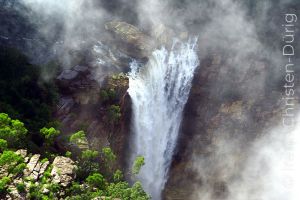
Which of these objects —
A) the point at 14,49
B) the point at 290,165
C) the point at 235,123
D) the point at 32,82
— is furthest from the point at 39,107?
the point at 290,165

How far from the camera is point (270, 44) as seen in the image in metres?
53.5

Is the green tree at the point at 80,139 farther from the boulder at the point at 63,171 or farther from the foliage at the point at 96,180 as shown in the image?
the foliage at the point at 96,180

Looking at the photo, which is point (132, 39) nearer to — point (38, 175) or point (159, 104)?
point (159, 104)

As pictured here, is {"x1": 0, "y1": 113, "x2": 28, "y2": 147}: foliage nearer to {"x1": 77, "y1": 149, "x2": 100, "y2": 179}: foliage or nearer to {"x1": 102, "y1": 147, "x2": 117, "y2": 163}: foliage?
{"x1": 77, "y1": 149, "x2": 100, "y2": 179}: foliage

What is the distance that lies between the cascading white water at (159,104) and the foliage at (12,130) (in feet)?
46.2

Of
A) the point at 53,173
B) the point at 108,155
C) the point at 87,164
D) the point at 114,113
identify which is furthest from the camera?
the point at 114,113

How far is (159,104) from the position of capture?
50.2 meters

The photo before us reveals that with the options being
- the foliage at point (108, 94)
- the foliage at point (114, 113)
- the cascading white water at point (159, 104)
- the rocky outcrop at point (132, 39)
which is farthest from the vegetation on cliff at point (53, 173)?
the rocky outcrop at point (132, 39)

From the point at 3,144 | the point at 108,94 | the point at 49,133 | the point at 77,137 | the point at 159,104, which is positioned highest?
the point at 159,104

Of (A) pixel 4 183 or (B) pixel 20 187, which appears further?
(B) pixel 20 187

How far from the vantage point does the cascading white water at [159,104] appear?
4816 centimetres

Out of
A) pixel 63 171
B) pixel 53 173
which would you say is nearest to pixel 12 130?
pixel 53 173

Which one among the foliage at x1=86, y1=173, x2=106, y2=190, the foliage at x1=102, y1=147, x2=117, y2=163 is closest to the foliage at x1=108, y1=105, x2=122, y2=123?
the foliage at x1=102, y1=147, x2=117, y2=163

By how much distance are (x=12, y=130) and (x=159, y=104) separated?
1893cm
